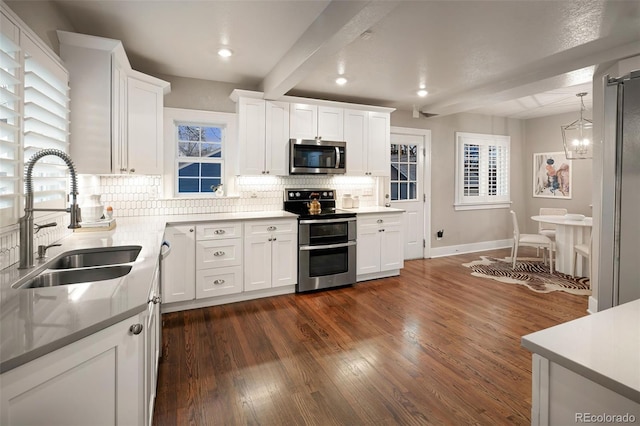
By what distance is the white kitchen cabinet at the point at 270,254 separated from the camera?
3.78 metres

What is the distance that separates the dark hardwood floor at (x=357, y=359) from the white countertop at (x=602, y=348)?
1206 millimetres

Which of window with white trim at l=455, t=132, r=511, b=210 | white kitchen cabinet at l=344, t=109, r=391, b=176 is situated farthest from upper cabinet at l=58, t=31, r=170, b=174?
window with white trim at l=455, t=132, r=511, b=210

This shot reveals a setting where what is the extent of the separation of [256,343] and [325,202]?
2453mm

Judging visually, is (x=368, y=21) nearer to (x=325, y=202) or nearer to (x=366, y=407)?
(x=366, y=407)

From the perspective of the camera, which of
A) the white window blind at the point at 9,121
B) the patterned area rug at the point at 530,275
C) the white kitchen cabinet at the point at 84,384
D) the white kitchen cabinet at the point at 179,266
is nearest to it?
the white kitchen cabinet at the point at 84,384

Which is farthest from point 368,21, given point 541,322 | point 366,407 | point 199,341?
point 541,322

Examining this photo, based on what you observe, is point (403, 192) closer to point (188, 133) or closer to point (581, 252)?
point (581, 252)

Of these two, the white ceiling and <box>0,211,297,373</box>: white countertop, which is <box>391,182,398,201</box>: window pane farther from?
<box>0,211,297,373</box>: white countertop

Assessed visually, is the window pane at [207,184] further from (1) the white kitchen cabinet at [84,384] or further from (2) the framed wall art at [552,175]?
(2) the framed wall art at [552,175]

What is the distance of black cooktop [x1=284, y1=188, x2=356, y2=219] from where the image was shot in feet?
14.7

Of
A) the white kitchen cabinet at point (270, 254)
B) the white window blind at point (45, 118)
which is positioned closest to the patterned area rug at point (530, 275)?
the white kitchen cabinet at point (270, 254)

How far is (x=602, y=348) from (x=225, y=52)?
351cm

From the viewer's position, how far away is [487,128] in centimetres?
654

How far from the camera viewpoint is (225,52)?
3271 millimetres
